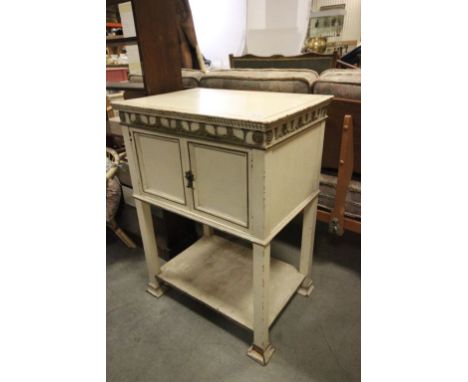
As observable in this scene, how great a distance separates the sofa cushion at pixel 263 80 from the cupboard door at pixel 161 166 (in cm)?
70

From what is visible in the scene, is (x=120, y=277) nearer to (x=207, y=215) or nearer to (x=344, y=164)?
(x=207, y=215)

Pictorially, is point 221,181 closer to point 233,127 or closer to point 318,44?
point 233,127

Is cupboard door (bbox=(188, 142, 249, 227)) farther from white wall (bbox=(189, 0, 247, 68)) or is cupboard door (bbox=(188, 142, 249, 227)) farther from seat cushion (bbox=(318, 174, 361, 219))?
white wall (bbox=(189, 0, 247, 68))

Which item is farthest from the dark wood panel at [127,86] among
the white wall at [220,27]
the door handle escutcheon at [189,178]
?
the white wall at [220,27]

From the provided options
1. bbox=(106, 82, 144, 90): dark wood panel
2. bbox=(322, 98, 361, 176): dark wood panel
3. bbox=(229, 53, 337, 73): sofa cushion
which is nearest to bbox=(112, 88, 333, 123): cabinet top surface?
bbox=(322, 98, 361, 176): dark wood panel

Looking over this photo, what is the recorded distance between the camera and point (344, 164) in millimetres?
1301

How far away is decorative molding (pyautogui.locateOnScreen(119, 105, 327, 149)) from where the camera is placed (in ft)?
2.69

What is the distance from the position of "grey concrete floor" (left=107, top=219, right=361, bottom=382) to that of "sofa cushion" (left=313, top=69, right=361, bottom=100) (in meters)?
0.93

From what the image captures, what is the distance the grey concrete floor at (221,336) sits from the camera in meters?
1.15

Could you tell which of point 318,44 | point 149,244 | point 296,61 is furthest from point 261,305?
point 318,44

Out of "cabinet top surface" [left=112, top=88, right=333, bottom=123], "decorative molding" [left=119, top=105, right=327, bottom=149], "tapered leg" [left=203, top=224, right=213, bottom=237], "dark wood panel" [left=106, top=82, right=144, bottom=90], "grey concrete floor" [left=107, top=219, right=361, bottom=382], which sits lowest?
"grey concrete floor" [left=107, top=219, right=361, bottom=382]

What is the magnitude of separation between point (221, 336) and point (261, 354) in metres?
0.20

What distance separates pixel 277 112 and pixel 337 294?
1049 millimetres

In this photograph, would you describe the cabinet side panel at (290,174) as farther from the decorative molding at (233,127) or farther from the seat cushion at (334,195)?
the seat cushion at (334,195)
